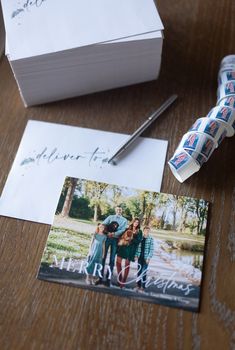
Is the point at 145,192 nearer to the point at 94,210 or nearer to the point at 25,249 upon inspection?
the point at 94,210

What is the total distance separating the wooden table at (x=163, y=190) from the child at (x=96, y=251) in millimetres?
20

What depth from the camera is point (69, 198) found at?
1.74 feet

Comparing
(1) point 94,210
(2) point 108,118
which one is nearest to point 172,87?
(2) point 108,118

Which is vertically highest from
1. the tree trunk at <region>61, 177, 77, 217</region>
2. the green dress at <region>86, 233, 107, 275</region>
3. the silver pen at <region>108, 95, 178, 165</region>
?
the silver pen at <region>108, 95, 178, 165</region>

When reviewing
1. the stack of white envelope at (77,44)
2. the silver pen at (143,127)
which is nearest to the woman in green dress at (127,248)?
the silver pen at (143,127)

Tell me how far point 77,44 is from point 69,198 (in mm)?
216

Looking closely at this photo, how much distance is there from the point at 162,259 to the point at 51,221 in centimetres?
16

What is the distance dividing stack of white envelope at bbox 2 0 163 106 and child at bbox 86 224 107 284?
236 mm

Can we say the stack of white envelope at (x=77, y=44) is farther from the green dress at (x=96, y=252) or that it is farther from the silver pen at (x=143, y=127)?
the green dress at (x=96, y=252)

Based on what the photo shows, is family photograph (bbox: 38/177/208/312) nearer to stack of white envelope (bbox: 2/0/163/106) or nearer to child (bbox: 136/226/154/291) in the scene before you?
child (bbox: 136/226/154/291)

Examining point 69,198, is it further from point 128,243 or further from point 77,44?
point 77,44

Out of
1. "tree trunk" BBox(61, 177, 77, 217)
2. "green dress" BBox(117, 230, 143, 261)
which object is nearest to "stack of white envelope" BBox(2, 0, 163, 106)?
"tree trunk" BBox(61, 177, 77, 217)

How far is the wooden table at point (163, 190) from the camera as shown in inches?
17.3

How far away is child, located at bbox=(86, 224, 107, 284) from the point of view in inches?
18.8
